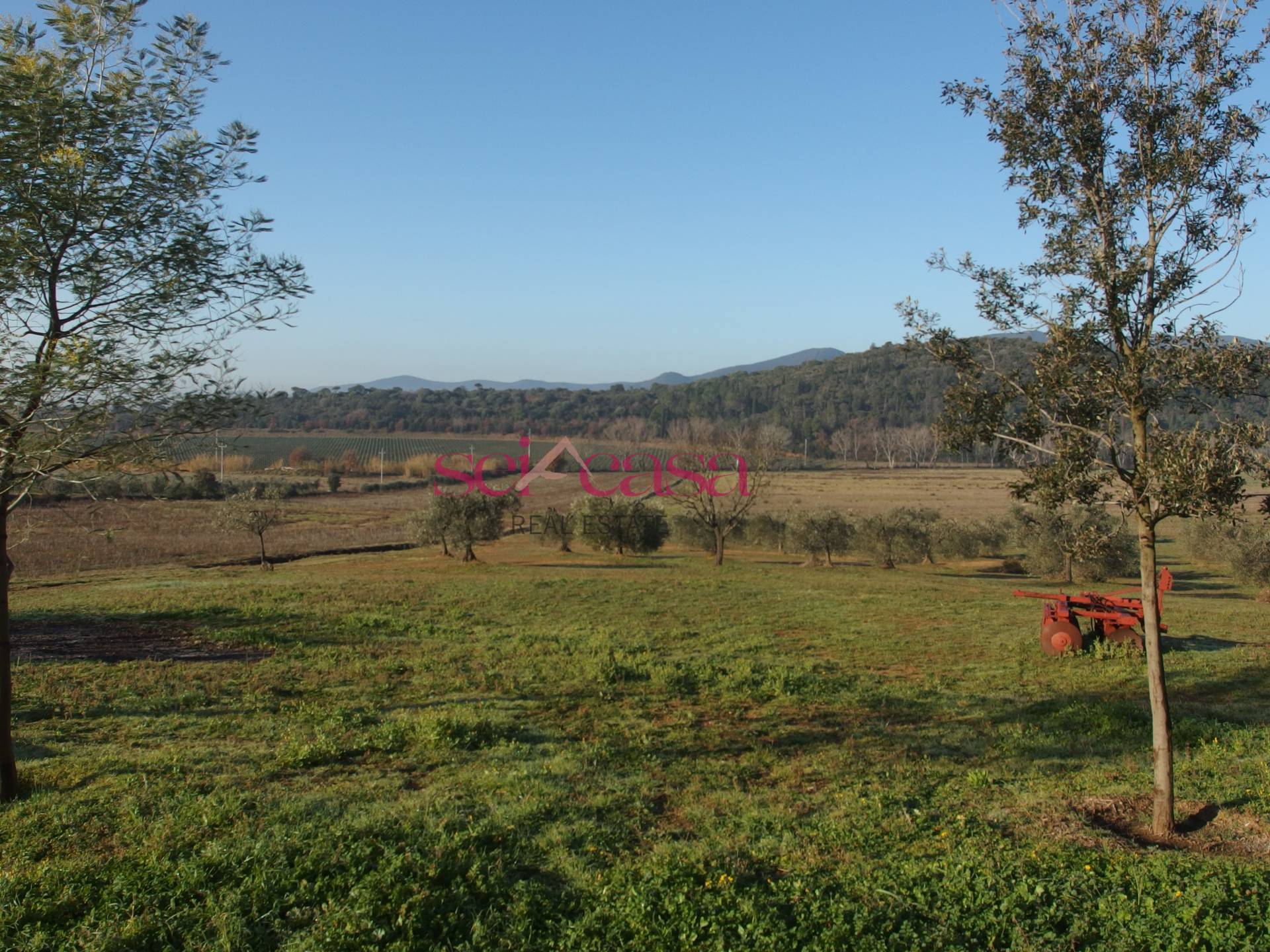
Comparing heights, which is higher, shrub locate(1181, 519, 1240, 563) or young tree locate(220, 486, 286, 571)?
young tree locate(220, 486, 286, 571)

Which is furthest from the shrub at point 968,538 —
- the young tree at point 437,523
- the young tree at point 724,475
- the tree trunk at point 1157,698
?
the tree trunk at point 1157,698

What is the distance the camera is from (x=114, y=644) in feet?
46.9

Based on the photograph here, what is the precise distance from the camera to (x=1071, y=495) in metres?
7.49

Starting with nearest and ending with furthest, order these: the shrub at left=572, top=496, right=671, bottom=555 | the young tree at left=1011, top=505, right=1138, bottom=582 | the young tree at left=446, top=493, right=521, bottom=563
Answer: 1. the young tree at left=1011, top=505, right=1138, bottom=582
2. the young tree at left=446, top=493, right=521, bottom=563
3. the shrub at left=572, top=496, right=671, bottom=555

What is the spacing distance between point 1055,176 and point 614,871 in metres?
7.09

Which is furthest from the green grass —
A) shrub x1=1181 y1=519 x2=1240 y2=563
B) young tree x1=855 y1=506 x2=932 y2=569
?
young tree x1=855 y1=506 x2=932 y2=569

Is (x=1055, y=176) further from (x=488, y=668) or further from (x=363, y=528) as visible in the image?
(x=363, y=528)

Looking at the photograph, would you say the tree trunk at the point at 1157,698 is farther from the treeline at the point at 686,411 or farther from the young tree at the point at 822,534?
the treeline at the point at 686,411

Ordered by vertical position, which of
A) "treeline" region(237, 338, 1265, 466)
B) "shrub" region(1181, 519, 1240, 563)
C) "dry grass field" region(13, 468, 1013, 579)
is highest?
"treeline" region(237, 338, 1265, 466)

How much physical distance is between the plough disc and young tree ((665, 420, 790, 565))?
2147 cm

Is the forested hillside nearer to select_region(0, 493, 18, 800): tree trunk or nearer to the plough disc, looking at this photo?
the plough disc

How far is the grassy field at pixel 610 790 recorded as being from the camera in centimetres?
515

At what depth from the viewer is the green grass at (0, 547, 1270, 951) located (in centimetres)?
513

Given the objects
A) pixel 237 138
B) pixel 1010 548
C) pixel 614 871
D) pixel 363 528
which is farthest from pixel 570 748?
pixel 363 528
